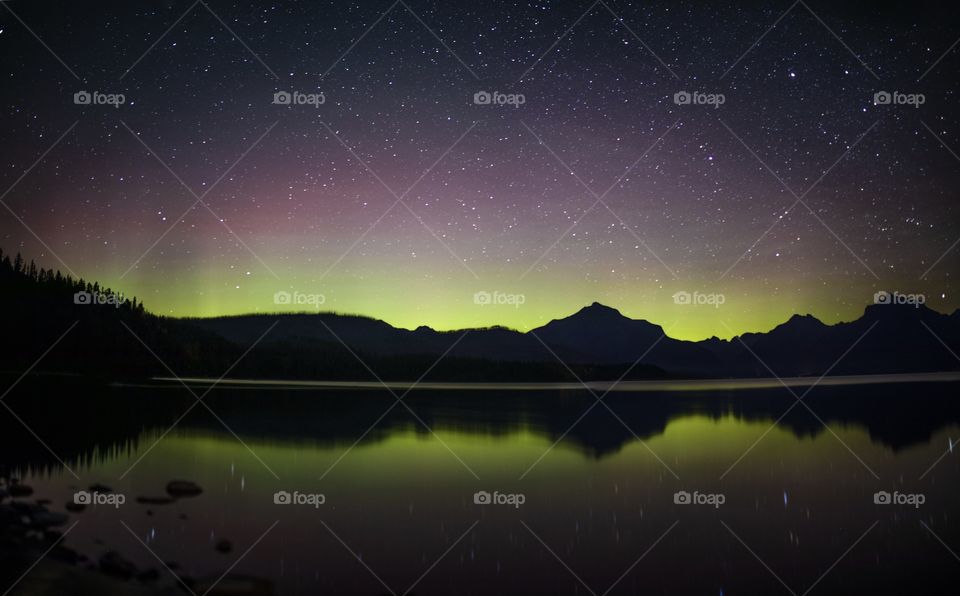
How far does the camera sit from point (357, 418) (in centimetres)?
3120

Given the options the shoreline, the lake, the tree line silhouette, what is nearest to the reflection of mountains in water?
the lake

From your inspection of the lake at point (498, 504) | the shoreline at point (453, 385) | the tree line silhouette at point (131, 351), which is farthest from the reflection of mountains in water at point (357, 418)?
the shoreline at point (453, 385)

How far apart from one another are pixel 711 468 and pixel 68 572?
16.7 meters

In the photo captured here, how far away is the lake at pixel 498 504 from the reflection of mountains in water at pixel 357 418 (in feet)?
0.89

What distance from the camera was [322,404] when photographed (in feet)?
126

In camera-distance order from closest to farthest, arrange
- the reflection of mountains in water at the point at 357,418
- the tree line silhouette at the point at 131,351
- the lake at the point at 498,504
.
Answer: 1. the lake at the point at 498,504
2. the reflection of mountains in water at the point at 357,418
3. the tree line silhouette at the point at 131,351

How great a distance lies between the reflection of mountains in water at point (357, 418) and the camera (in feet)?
68.7

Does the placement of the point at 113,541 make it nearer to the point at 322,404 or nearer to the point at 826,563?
the point at 826,563

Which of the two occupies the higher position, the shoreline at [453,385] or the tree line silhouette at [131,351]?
the tree line silhouette at [131,351]

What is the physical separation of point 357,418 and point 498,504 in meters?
18.5

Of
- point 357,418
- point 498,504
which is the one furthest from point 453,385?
point 498,504

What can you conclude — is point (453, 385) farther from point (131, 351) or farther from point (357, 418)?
point (357, 418)

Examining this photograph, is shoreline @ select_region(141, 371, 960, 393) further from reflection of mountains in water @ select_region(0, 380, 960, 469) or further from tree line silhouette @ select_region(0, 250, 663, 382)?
reflection of mountains in water @ select_region(0, 380, 960, 469)

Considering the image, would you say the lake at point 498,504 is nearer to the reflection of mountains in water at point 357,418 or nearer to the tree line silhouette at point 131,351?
the reflection of mountains in water at point 357,418
